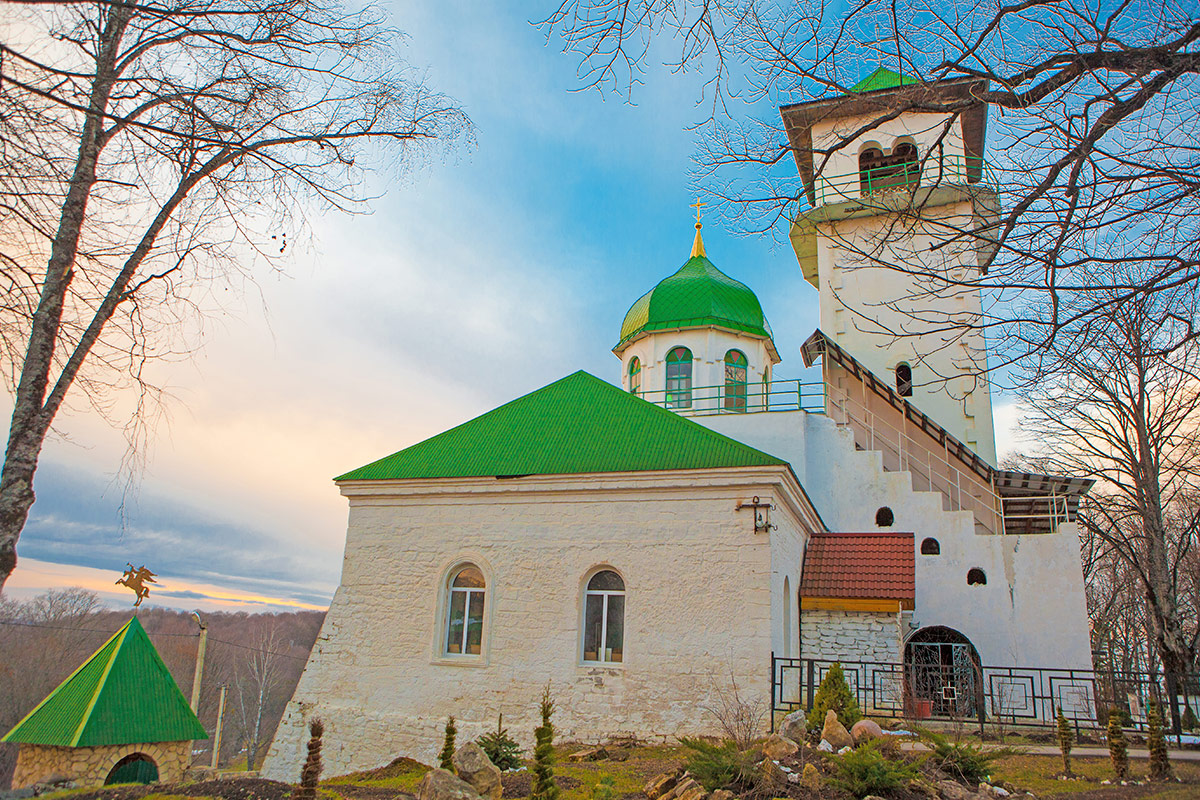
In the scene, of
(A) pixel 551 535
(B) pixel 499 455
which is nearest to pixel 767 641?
(A) pixel 551 535

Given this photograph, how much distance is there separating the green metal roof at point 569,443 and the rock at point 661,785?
5722 millimetres

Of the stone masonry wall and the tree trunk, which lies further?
the stone masonry wall

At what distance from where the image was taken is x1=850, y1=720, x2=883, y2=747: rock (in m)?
8.44

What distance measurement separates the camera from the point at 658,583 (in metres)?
12.3

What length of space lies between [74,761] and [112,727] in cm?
60

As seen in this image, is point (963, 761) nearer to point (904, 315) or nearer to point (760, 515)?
point (760, 515)

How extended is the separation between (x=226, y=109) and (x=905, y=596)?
1245 cm

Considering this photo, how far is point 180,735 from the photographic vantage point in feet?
40.7

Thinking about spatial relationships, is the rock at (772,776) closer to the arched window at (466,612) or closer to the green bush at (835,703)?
the green bush at (835,703)

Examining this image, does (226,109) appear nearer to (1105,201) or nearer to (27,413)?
(27,413)

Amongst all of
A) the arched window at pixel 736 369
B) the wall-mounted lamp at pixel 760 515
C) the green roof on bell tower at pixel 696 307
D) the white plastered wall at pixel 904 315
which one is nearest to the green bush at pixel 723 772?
the wall-mounted lamp at pixel 760 515

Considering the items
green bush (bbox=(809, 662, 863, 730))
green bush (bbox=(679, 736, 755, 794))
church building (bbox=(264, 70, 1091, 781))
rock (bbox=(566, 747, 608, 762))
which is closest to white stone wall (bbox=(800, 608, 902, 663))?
church building (bbox=(264, 70, 1091, 781))

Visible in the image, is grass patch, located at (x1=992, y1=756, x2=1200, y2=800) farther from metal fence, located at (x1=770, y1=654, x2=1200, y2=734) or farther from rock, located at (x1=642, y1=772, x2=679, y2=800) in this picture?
rock, located at (x1=642, y1=772, x2=679, y2=800)

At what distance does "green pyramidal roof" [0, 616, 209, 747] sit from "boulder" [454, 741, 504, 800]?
731 cm
